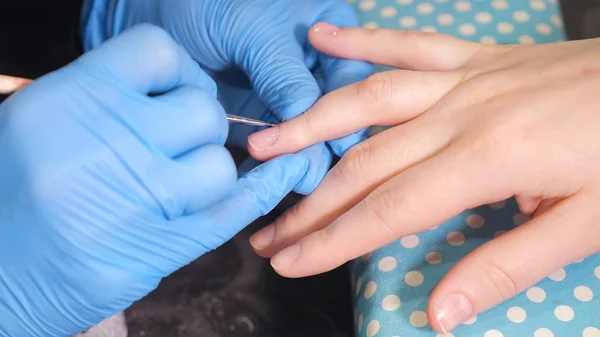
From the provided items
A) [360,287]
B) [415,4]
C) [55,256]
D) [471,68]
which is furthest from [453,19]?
[55,256]

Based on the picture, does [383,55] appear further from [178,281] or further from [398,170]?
[178,281]

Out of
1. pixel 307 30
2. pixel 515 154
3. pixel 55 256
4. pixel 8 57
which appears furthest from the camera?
pixel 8 57

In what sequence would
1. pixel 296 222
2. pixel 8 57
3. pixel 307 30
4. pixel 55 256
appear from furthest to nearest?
1. pixel 8 57
2. pixel 307 30
3. pixel 296 222
4. pixel 55 256

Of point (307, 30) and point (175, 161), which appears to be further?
point (307, 30)

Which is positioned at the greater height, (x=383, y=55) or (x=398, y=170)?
(x=383, y=55)

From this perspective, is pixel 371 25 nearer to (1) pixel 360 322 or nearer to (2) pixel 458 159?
(2) pixel 458 159

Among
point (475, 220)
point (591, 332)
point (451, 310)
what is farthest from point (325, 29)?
point (591, 332)

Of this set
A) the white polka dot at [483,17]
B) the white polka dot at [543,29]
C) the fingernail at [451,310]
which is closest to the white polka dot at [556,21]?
the white polka dot at [543,29]

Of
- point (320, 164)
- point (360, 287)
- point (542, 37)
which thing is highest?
point (542, 37)
